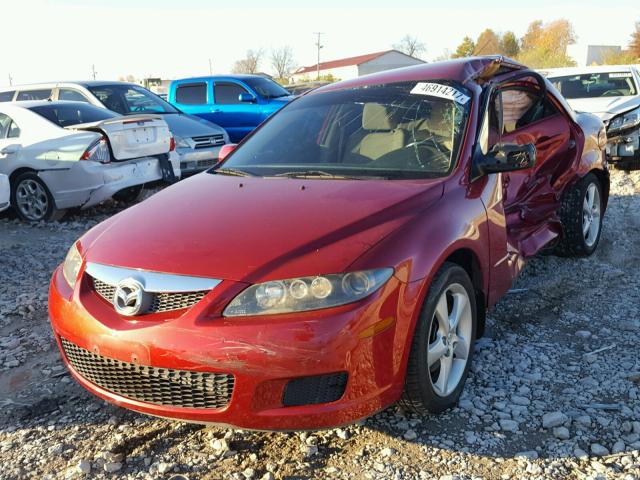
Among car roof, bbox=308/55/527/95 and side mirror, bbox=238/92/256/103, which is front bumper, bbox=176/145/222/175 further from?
car roof, bbox=308/55/527/95

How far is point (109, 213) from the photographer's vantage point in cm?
771

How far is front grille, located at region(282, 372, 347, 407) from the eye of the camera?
2336 millimetres

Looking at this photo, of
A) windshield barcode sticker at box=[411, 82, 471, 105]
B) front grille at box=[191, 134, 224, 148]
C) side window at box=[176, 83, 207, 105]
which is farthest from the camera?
side window at box=[176, 83, 207, 105]

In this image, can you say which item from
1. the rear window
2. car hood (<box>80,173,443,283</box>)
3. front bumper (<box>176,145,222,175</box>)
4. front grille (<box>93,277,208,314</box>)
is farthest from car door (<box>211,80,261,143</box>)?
front grille (<box>93,277,208,314</box>)

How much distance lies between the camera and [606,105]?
9031mm

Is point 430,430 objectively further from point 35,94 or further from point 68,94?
point 35,94

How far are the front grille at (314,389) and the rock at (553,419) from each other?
1065mm

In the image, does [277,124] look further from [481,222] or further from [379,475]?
[379,475]

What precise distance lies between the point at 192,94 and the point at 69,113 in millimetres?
4947

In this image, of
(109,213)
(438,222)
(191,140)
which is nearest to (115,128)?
(109,213)

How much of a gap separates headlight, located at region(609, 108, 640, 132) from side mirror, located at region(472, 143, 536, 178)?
20.6 ft

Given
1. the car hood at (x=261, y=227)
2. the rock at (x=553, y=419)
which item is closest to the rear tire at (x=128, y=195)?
the car hood at (x=261, y=227)

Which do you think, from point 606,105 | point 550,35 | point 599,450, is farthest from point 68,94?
point 550,35

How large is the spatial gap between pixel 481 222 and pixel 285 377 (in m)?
1.37
